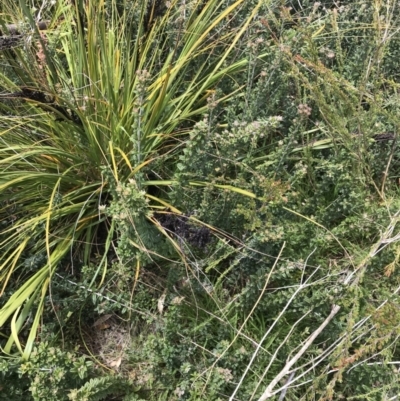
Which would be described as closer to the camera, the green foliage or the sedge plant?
the green foliage

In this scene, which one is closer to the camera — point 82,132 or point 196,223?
point 196,223

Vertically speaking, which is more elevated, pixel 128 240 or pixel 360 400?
pixel 128 240

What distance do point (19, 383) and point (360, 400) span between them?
38.5 inches

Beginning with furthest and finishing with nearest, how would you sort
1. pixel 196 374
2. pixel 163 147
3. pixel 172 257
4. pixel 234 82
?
pixel 234 82
pixel 163 147
pixel 172 257
pixel 196 374

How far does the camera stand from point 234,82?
170 centimetres

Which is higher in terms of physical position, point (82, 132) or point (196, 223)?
point (82, 132)

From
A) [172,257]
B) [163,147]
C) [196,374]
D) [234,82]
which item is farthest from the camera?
[234,82]

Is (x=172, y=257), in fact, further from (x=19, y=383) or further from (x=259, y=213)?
(x=19, y=383)

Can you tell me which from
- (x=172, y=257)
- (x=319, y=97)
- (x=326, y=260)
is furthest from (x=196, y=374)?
(x=319, y=97)

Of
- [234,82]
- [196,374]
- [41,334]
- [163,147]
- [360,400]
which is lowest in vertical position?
[360,400]

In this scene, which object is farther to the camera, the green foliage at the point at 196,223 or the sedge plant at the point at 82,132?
the sedge plant at the point at 82,132

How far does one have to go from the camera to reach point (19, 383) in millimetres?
1218

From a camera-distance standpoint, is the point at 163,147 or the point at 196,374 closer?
the point at 196,374

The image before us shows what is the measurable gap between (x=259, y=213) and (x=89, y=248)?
606mm
